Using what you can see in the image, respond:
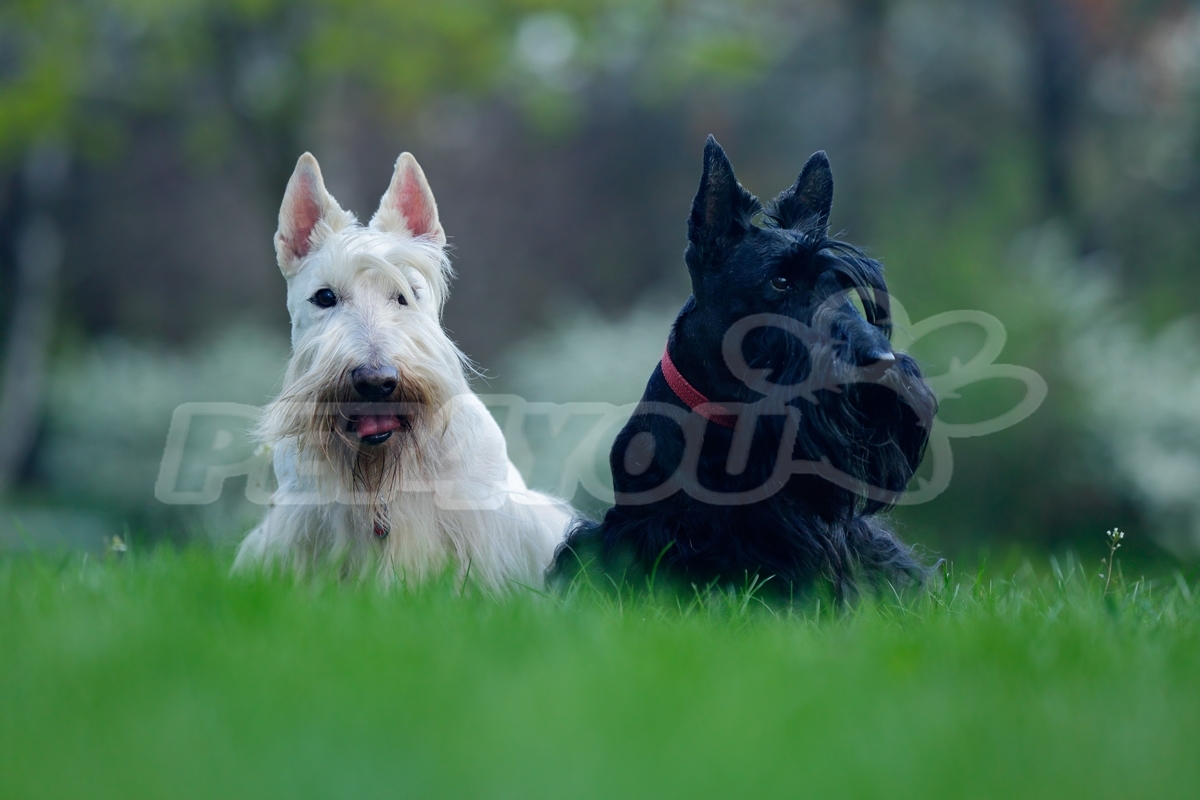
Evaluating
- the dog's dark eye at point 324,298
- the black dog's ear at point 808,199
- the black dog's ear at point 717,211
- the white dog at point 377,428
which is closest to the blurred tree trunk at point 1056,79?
the black dog's ear at point 808,199

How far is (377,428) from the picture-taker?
343 centimetres

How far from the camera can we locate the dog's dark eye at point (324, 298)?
11.9ft

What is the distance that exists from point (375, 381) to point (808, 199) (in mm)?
1578

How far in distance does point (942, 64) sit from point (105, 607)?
13315 mm

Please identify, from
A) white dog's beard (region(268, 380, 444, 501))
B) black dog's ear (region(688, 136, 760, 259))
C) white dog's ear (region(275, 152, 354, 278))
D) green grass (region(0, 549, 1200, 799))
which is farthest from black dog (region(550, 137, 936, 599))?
white dog's ear (region(275, 152, 354, 278))

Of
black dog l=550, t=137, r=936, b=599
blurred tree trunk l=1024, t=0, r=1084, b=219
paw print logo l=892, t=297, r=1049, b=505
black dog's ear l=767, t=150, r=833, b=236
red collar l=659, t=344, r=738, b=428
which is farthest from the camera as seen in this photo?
blurred tree trunk l=1024, t=0, r=1084, b=219

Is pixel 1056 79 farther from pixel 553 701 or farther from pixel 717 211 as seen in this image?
pixel 553 701

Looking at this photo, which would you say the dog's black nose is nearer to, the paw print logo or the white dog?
the white dog

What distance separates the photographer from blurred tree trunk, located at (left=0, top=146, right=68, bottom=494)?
11492mm

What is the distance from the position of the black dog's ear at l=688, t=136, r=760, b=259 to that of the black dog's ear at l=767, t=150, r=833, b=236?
0.20 meters

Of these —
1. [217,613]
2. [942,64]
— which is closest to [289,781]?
[217,613]

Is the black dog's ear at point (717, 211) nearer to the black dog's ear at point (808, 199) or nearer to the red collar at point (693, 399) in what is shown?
the black dog's ear at point (808, 199)

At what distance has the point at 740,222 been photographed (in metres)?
3.42

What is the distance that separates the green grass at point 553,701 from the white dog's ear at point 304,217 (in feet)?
4.34
